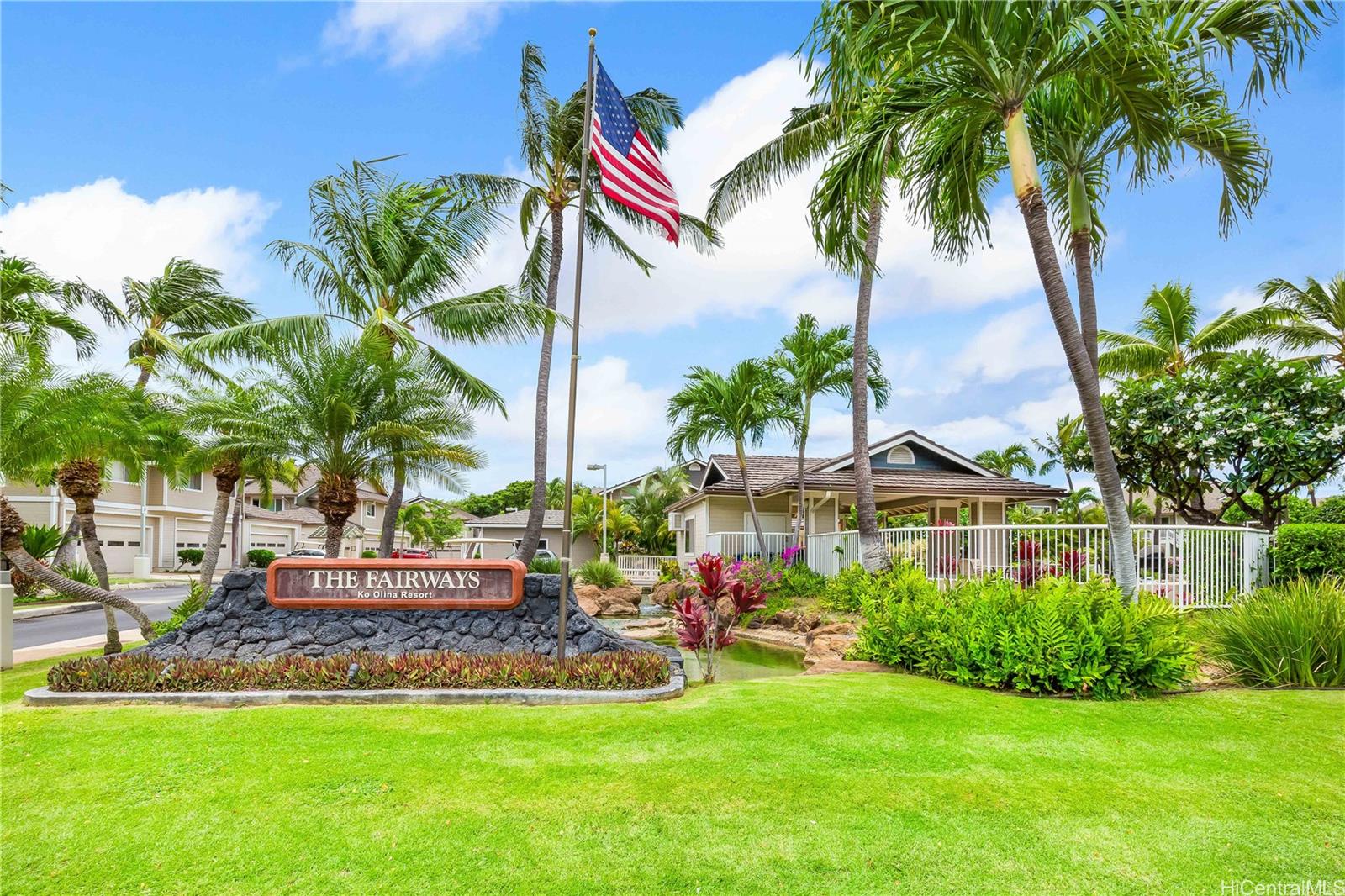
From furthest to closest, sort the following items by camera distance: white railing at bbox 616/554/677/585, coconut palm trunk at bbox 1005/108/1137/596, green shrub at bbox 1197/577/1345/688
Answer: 1. white railing at bbox 616/554/677/585
2. coconut palm trunk at bbox 1005/108/1137/596
3. green shrub at bbox 1197/577/1345/688

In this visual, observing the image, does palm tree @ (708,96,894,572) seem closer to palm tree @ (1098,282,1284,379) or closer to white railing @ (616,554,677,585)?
palm tree @ (1098,282,1284,379)

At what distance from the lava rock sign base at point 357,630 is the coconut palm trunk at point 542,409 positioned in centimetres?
763

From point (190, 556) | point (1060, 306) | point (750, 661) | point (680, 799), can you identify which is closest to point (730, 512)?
point (750, 661)

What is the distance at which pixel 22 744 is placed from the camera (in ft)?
20.2

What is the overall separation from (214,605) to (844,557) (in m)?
13.7

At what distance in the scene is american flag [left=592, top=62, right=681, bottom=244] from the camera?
356 inches

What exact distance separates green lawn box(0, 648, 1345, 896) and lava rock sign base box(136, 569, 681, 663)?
6.18 feet

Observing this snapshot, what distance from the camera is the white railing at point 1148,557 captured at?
12.4 metres

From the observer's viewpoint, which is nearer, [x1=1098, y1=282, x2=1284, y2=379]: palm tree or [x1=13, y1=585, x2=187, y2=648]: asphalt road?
[x1=13, y1=585, x2=187, y2=648]: asphalt road

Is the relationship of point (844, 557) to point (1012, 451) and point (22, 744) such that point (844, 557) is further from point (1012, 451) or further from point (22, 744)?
point (1012, 451)

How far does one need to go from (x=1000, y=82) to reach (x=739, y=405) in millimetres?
13633

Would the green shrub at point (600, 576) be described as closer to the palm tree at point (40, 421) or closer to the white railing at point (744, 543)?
the white railing at point (744, 543)

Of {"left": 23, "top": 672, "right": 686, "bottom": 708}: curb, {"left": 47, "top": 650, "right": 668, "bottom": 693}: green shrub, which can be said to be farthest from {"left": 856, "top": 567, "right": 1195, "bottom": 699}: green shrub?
{"left": 23, "top": 672, "right": 686, "bottom": 708}: curb

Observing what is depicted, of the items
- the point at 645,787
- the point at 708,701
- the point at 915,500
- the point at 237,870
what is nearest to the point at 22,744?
the point at 237,870
